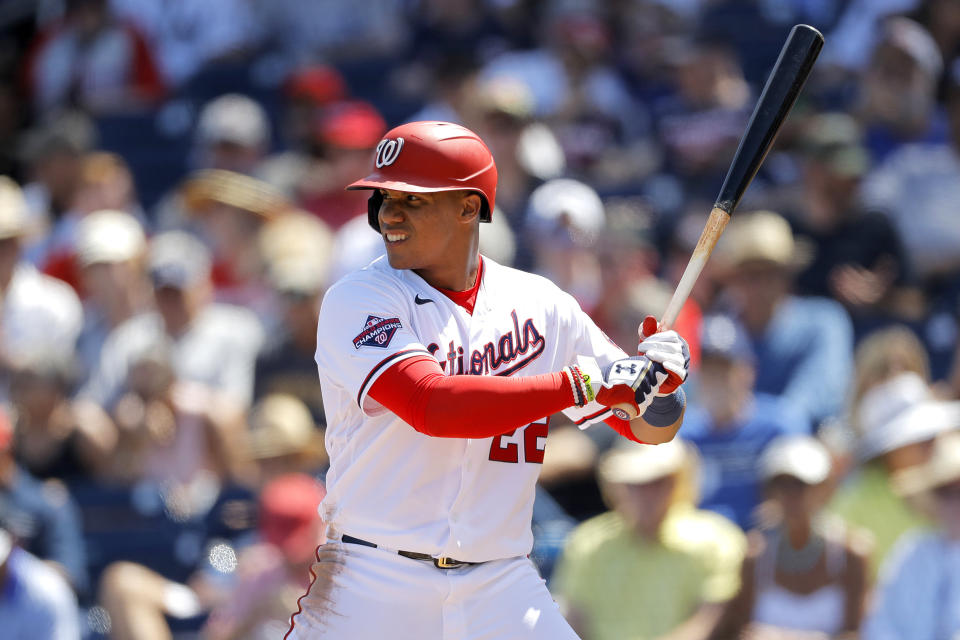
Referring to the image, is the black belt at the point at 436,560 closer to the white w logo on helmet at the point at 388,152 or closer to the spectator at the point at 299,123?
the white w logo on helmet at the point at 388,152

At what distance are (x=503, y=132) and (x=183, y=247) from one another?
1771 mm

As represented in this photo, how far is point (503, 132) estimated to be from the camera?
760 cm

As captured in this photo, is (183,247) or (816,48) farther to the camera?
(183,247)

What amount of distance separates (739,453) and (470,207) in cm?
281

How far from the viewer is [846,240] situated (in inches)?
277

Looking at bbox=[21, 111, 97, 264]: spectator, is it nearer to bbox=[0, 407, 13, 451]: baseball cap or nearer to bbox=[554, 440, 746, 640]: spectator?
bbox=[0, 407, 13, 451]: baseball cap

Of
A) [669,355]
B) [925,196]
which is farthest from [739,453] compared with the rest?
[669,355]

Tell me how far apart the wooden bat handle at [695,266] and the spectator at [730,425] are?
96.4 inches

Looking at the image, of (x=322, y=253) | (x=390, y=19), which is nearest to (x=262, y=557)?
(x=322, y=253)

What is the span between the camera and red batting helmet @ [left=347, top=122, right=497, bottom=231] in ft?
11.0

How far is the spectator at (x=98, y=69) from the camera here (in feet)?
32.1

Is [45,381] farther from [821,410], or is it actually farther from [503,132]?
[821,410]

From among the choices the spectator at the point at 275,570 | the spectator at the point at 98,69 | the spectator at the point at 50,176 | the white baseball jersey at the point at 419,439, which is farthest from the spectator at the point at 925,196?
the spectator at the point at 98,69

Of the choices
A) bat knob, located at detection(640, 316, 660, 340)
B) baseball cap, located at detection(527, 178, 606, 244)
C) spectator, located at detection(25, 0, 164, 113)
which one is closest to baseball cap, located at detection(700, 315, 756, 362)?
baseball cap, located at detection(527, 178, 606, 244)
